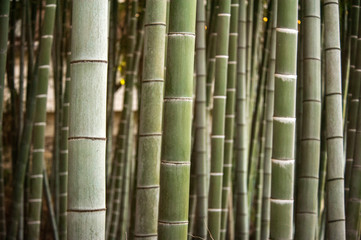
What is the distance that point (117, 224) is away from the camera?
3654 millimetres

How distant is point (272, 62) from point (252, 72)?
0.84 meters

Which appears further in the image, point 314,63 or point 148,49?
point 314,63

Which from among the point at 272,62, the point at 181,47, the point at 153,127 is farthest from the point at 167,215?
the point at 272,62

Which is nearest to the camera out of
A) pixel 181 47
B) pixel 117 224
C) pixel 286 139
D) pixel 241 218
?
pixel 181 47

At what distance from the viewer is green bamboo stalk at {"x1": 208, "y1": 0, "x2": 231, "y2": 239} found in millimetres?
2297

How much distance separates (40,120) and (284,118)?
1.24 metres

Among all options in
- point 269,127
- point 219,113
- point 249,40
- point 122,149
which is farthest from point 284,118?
point 122,149

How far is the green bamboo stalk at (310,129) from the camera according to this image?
6.75 ft

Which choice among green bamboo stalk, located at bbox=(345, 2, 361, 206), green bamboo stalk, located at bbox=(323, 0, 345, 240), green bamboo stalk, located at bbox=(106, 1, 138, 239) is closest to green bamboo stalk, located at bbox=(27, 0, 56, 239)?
green bamboo stalk, located at bbox=(106, 1, 138, 239)

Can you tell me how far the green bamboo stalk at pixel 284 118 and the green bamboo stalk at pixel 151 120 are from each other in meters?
0.41

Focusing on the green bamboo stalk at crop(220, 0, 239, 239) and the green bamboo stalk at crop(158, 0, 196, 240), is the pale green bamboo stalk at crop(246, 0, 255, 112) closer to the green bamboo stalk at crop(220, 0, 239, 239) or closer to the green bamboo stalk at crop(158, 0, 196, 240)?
the green bamboo stalk at crop(220, 0, 239, 239)

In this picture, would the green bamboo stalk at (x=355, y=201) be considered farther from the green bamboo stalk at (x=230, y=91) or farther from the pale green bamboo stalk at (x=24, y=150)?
the pale green bamboo stalk at (x=24, y=150)

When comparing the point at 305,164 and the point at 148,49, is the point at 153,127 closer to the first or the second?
the point at 148,49

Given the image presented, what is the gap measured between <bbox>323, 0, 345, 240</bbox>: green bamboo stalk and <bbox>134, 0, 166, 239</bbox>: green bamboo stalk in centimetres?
72
